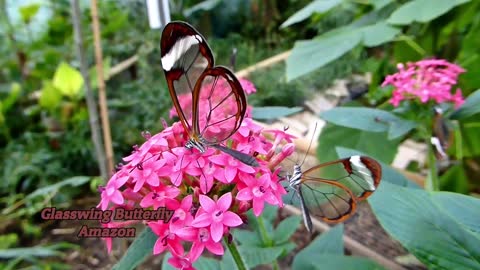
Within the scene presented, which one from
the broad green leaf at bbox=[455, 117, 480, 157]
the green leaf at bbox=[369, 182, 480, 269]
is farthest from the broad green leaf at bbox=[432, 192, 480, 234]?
the broad green leaf at bbox=[455, 117, 480, 157]

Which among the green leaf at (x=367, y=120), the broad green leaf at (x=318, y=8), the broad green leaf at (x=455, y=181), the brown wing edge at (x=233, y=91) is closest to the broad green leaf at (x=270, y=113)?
the green leaf at (x=367, y=120)

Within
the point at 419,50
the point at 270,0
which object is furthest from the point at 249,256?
the point at 270,0

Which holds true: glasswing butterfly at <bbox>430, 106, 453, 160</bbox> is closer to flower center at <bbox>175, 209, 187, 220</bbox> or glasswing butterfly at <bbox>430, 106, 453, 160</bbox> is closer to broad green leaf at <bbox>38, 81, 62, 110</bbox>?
flower center at <bbox>175, 209, 187, 220</bbox>

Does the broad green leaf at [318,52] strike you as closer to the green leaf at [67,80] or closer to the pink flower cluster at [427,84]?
the pink flower cluster at [427,84]

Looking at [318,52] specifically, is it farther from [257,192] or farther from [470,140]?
[257,192]

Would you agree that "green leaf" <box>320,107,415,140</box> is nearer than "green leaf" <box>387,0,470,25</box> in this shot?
Yes

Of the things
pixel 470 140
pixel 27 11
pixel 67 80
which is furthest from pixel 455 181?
pixel 27 11
